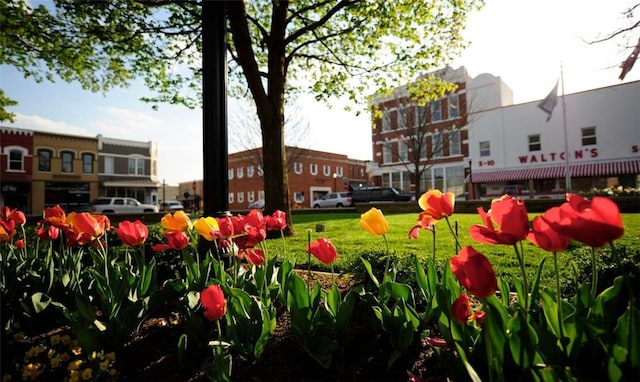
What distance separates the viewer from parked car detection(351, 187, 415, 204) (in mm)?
26109

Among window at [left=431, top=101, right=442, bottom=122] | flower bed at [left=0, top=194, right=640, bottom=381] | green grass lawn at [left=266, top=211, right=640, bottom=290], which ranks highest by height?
window at [left=431, top=101, right=442, bottom=122]

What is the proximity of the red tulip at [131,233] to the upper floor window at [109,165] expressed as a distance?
37343 millimetres

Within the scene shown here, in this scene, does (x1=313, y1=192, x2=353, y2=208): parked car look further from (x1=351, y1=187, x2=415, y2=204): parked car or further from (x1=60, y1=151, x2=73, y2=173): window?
(x1=60, y1=151, x2=73, y2=173): window

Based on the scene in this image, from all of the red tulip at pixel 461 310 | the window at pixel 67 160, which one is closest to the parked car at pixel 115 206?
the window at pixel 67 160

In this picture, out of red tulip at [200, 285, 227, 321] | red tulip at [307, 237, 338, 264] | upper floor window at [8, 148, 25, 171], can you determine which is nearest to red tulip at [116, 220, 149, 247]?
red tulip at [200, 285, 227, 321]

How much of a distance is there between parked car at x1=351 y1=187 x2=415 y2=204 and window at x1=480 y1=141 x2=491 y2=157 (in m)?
6.45

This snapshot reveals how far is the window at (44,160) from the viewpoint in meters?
27.7

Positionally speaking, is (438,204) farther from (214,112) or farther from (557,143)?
(557,143)

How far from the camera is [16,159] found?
26.0 meters

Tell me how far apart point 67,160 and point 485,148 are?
3719 centimetres

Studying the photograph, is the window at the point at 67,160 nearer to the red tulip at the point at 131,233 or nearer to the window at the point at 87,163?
the window at the point at 87,163

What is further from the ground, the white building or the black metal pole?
the white building

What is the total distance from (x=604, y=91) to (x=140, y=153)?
41824mm

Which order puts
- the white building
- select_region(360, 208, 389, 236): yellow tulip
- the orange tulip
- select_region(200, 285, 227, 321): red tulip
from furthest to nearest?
the white building → select_region(360, 208, 389, 236): yellow tulip → the orange tulip → select_region(200, 285, 227, 321): red tulip
